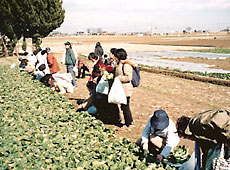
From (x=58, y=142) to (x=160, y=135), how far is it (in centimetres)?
181

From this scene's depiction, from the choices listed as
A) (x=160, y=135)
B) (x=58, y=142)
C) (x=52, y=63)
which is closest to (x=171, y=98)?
(x=52, y=63)

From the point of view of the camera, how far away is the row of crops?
3688mm

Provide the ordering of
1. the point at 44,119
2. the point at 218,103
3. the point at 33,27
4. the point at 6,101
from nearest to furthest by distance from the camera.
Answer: the point at 44,119
the point at 6,101
the point at 218,103
the point at 33,27

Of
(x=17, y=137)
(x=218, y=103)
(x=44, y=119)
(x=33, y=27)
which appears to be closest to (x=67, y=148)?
(x=17, y=137)

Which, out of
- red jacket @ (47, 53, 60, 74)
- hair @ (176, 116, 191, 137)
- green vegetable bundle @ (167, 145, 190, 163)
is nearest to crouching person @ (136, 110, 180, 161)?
green vegetable bundle @ (167, 145, 190, 163)

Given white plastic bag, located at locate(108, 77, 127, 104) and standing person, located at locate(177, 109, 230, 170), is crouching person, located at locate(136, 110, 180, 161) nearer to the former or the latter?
standing person, located at locate(177, 109, 230, 170)

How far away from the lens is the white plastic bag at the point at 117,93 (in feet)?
17.2

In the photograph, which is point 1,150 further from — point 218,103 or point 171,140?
point 218,103

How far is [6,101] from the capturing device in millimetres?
7172

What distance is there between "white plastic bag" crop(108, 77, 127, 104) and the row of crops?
74cm

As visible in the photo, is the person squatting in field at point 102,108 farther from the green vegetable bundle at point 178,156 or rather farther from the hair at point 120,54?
the green vegetable bundle at point 178,156

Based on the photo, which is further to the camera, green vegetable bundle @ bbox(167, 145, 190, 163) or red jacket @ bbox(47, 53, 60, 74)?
red jacket @ bbox(47, 53, 60, 74)

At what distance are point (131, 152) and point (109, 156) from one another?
507 mm

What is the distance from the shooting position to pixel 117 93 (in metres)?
5.26
